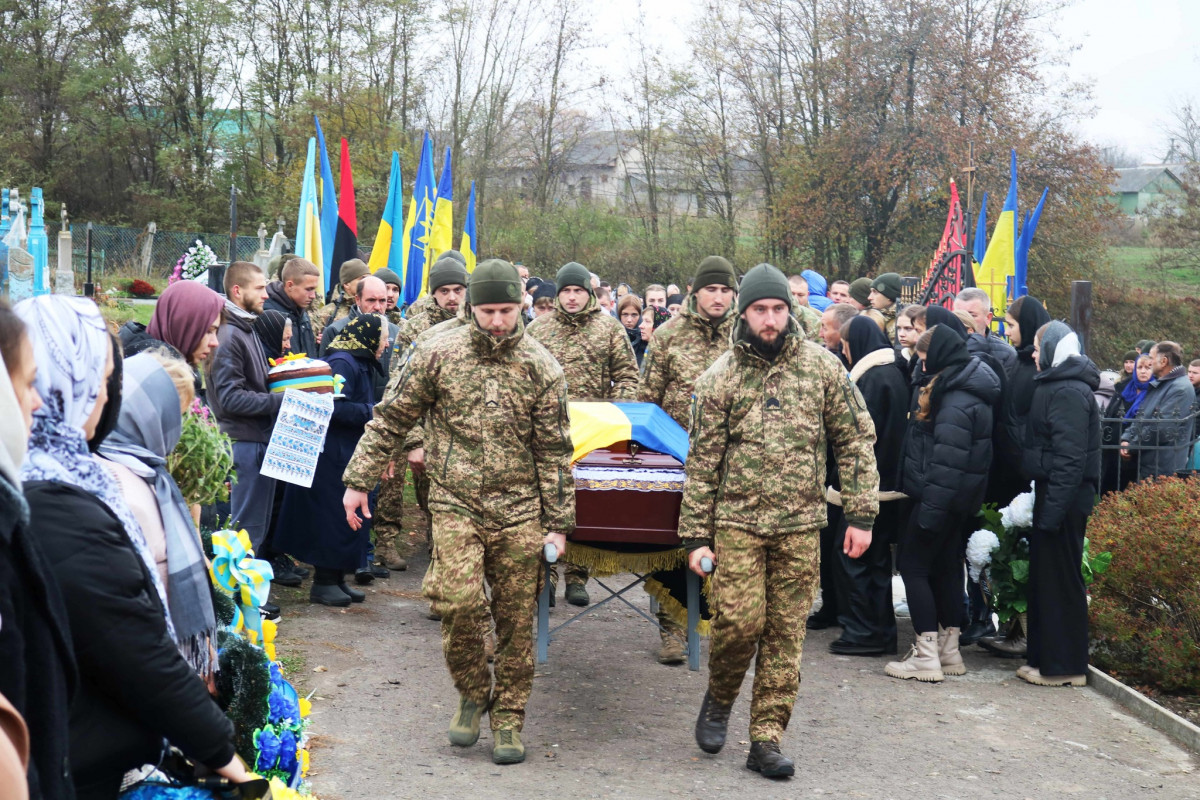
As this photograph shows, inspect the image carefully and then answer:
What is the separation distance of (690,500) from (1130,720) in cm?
287

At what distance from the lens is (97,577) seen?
210 cm

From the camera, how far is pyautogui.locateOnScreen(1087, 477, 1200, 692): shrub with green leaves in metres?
6.62

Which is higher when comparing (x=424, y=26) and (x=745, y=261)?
(x=424, y=26)

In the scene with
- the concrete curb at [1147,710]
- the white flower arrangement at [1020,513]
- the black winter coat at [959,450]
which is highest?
the black winter coat at [959,450]

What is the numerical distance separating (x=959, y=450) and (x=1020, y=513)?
2.77 ft

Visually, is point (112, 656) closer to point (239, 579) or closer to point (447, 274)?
point (239, 579)

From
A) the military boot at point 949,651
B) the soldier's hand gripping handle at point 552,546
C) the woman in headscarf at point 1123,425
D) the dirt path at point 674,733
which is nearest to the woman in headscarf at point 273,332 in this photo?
the dirt path at point 674,733

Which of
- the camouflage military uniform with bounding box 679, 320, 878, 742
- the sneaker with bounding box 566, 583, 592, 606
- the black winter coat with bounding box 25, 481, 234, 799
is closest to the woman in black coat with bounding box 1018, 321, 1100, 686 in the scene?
the camouflage military uniform with bounding box 679, 320, 878, 742

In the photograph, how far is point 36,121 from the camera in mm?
40500

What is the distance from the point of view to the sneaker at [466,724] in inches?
206

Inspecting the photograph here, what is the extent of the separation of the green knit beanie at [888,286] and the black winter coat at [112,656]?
8.41m

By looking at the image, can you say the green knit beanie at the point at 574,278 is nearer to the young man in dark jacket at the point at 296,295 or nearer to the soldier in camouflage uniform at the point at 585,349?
the soldier in camouflage uniform at the point at 585,349

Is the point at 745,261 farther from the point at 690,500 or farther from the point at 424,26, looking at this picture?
the point at 690,500

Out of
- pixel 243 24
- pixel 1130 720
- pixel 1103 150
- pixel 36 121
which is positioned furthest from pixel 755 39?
pixel 1130 720
